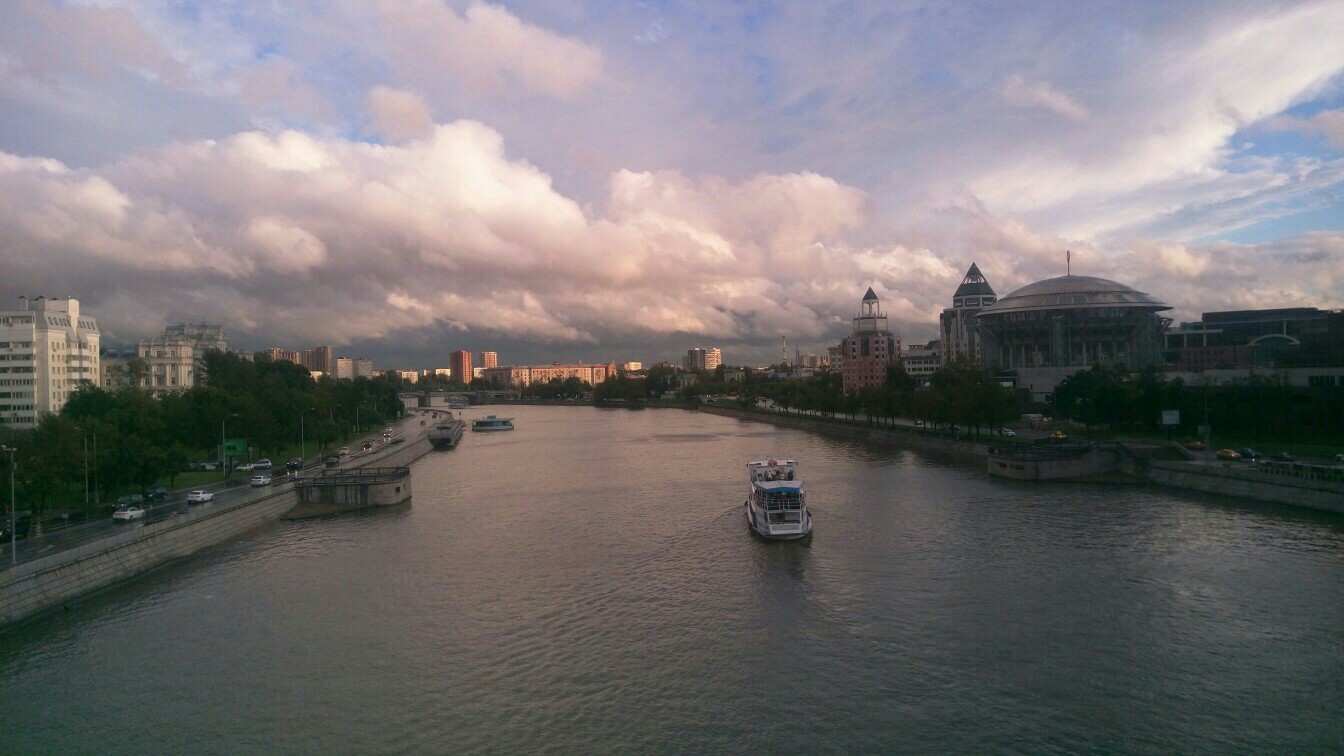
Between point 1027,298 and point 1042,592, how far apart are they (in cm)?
4464

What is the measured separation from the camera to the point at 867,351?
2849 inches

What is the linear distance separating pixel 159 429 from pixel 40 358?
22527mm

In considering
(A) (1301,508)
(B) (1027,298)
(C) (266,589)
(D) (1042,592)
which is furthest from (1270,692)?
(B) (1027,298)

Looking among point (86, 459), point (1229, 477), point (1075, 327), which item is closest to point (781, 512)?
point (1229, 477)

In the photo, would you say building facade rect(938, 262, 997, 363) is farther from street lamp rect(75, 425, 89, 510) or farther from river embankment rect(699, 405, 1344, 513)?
street lamp rect(75, 425, 89, 510)

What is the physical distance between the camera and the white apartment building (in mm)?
37312

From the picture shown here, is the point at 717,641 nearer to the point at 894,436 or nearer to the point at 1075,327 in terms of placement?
A: the point at 894,436

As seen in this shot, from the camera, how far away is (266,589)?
1391 centimetres

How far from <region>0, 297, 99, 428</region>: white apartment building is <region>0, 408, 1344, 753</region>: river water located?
2774cm

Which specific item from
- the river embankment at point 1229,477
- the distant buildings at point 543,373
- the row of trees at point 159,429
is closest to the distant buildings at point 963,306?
the river embankment at point 1229,477

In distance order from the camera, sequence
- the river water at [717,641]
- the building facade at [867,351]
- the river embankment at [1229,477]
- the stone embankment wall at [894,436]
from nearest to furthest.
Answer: the river water at [717,641]
the river embankment at [1229,477]
the stone embankment wall at [894,436]
the building facade at [867,351]

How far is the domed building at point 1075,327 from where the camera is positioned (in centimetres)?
4975

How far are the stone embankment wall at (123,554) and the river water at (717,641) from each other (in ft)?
1.35

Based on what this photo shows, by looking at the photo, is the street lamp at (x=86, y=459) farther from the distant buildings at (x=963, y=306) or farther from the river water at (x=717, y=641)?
the distant buildings at (x=963, y=306)
